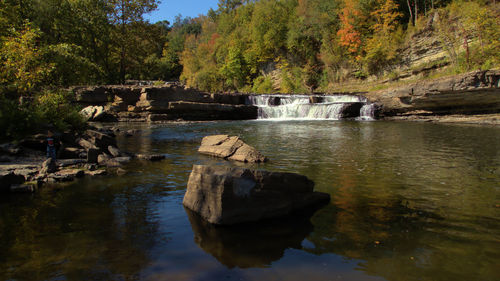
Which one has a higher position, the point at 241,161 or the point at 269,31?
the point at 269,31

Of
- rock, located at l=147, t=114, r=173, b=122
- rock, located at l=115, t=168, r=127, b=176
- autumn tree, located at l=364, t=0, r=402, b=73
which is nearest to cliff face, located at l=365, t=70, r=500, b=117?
autumn tree, located at l=364, t=0, r=402, b=73

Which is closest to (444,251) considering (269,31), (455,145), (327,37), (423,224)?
(423,224)

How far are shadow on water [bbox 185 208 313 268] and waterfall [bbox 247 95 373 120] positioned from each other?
79.4 feet

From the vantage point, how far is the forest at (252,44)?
12.8 metres

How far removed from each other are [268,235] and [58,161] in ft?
24.2

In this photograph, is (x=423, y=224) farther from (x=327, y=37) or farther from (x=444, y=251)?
(x=327, y=37)

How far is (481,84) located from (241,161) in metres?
20.1

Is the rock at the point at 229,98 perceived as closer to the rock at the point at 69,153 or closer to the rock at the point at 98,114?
the rock at the point at 98,114

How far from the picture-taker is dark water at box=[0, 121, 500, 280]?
3.37 m

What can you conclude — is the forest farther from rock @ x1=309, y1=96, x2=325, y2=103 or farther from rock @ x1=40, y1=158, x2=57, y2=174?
rock @ x1=309, y1=96, x2=325, y2=103

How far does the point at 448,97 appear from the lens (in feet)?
74.7

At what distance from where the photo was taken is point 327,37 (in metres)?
47.0

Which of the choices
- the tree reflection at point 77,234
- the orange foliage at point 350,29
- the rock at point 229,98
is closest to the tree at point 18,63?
the tree reflection at point 77,234

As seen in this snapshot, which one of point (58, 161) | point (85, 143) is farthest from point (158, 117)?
point (58, 161)
